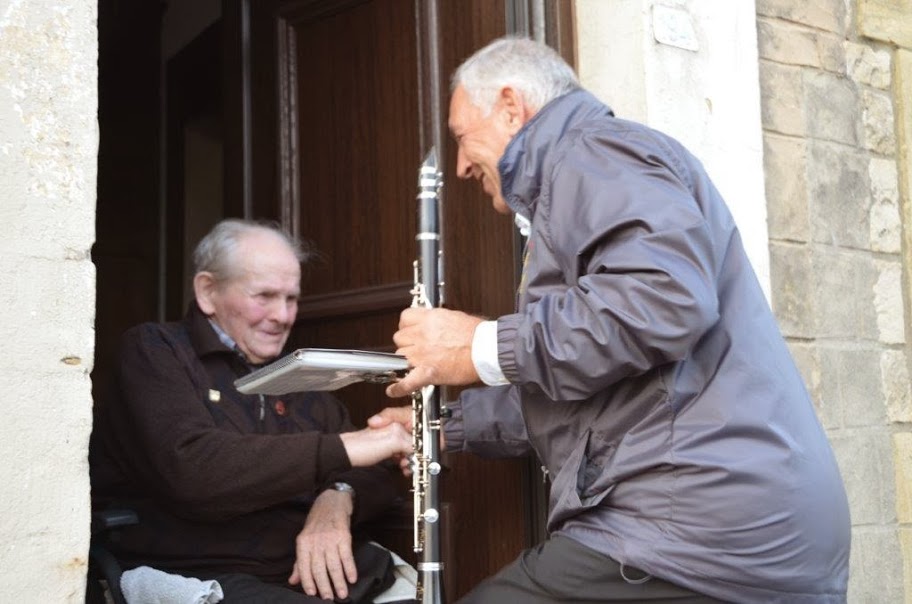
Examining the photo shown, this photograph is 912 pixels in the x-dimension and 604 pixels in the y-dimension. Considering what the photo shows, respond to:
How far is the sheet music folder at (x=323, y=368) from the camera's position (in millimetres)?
2578

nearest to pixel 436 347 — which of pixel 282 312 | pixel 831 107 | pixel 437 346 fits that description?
pixel 437 346

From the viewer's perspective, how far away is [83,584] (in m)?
2.39

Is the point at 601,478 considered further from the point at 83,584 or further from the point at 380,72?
the point at 380,72

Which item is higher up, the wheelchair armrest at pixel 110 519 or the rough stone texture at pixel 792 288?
the rough stone texture at pixel 792 288

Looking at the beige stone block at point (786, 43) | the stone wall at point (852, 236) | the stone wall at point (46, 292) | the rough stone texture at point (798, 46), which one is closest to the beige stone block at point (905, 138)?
the stone wall at point (852, 236)

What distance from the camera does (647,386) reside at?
7.74ft

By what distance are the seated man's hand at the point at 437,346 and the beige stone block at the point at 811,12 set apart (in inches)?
74.0

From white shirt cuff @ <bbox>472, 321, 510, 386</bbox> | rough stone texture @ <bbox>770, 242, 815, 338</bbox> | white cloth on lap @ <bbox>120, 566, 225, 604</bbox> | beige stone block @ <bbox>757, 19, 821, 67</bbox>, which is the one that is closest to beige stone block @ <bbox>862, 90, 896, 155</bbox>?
beige stone block @ <bbox>757, 19, 821, 67</bbox>

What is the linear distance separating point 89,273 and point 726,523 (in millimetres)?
1246

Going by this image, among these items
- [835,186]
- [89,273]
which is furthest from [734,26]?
[89,273]

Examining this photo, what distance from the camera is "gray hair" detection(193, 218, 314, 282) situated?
3.81m

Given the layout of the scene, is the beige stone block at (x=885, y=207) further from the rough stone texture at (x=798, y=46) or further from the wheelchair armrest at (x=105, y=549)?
the wheelchair armrest at (x=105, y=549)

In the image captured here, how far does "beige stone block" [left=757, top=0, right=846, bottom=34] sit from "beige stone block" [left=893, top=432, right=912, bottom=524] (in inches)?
51.4

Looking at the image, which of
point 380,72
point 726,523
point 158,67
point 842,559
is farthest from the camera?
point 158,67
